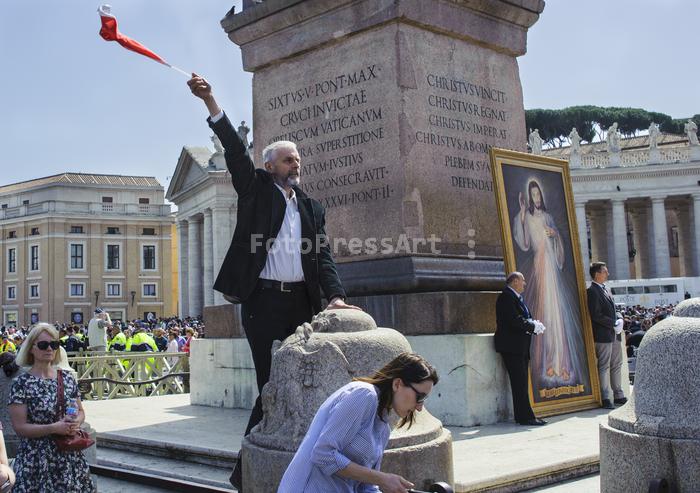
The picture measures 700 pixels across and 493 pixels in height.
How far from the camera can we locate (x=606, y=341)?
8031 millimetres

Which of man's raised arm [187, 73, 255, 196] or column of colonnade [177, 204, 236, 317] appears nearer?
man's raised arm [187, 73, 255, 196]

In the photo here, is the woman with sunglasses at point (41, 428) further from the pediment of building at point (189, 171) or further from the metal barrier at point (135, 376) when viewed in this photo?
the pediment of building at point (189, 171)

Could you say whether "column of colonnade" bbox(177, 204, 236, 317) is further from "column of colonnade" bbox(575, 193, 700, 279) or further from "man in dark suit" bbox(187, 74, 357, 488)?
"man in dark suit" bbox(187, 74, 357, 488)

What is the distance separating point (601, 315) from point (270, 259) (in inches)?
171

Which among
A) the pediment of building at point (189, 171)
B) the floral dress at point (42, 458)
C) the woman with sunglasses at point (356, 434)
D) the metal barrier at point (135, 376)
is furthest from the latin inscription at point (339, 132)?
the pediment of building at point (189, 171)

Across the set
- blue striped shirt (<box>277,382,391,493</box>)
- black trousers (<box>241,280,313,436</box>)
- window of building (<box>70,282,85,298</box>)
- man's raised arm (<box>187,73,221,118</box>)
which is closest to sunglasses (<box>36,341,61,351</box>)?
black trousers (<box>241,280,313,436</box>)

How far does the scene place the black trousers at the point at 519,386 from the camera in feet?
22.4

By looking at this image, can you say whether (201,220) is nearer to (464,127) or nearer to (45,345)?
(464,127)

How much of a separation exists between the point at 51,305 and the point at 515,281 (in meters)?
81.8

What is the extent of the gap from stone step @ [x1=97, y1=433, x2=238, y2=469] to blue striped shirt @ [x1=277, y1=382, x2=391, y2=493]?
251 centimetres

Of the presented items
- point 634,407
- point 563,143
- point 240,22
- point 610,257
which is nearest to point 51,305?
point 610,257

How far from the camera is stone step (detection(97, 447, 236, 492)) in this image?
5.31 m

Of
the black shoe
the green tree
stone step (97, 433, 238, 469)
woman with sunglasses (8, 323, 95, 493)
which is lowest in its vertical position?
stone step (97, 433, 238, 469)

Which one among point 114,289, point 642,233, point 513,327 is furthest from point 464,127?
point 114,289
